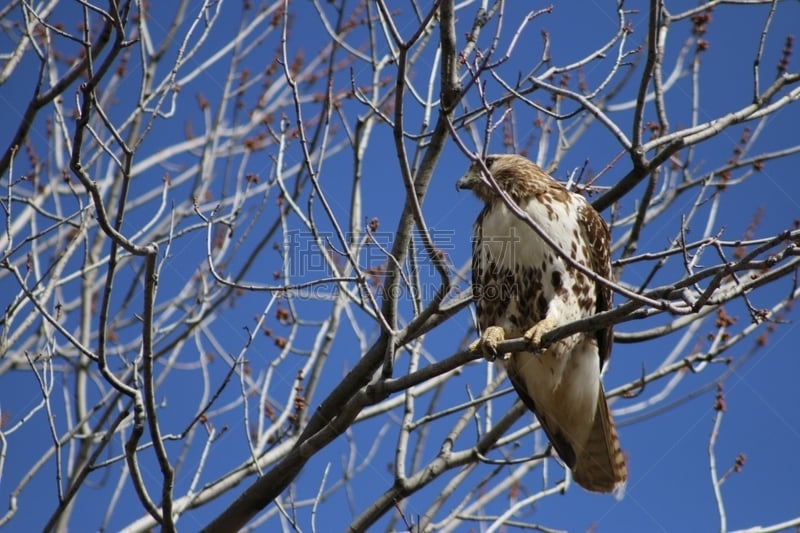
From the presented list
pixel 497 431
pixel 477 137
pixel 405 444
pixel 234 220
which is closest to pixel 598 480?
pixel 497 431

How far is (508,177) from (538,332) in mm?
1059

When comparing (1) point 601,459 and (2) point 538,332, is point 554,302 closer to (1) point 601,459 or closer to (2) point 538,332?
(2) point 538,332

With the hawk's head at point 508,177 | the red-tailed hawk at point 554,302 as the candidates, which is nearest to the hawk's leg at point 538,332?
the red-tailed hawk at point 554,302

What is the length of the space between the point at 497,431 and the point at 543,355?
0.43 metres

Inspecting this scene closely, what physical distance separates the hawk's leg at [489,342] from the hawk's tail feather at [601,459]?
732 mm

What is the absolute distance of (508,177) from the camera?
459 cm

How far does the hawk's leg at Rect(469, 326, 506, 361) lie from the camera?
3803 millimetres

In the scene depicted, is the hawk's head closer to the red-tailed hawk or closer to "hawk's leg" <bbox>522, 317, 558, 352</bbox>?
the red-tailed hawk

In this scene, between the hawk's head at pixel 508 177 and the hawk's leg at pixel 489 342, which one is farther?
the hawk's head at pixel 508 177

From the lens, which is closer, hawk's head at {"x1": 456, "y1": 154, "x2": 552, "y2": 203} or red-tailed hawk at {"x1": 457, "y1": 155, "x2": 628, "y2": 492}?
red-tailed hawk at {"x1": 457, "y1": 155, "x2": 628, "y2": 492}

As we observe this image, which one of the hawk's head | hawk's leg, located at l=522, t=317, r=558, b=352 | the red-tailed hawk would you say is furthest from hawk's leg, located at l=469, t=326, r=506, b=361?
the hawk's head

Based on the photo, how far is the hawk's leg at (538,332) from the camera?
361 centimetres

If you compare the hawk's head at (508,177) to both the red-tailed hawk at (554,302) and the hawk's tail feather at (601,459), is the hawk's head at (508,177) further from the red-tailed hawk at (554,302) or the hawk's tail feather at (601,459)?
the hawk's tail feather at (601,459)

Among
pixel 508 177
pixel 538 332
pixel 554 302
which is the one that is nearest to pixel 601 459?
pixel 554 302
